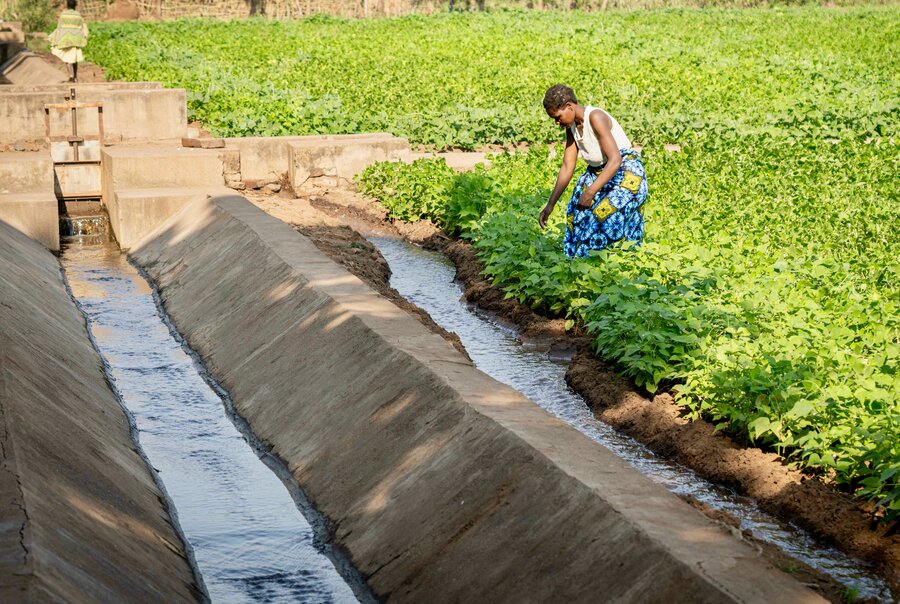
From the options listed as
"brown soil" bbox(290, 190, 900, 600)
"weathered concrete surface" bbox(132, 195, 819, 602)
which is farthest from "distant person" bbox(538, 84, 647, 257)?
"weathered concrete surface" bbox(132, 195, 819, 602)

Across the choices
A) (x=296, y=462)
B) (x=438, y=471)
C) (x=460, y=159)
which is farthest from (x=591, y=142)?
(x=460, y=159)

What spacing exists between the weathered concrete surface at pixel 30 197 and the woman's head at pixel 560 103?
6.81 metres

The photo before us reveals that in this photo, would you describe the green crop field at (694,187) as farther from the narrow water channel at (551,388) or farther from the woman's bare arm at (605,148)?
the woman's bare arm at (605,148)

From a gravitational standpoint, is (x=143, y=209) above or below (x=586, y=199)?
below

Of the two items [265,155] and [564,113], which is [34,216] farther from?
[564,113]

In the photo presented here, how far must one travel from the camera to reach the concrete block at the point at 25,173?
13805 millimetres

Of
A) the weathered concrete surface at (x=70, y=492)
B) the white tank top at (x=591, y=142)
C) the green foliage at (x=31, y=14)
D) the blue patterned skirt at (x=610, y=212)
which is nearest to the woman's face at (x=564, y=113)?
the white tank top at (x=591, y=142)

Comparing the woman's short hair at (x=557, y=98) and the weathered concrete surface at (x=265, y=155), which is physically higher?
the woman's short hair at (x=557, y=98)

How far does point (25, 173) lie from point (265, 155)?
3114 mm

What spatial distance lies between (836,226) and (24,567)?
324 inches

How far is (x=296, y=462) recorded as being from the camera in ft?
22.9

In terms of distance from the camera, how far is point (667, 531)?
15.0 ft

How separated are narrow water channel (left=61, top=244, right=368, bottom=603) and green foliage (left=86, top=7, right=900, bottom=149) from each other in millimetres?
7795

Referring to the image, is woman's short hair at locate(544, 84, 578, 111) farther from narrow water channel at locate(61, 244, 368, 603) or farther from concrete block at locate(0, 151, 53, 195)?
concrete block at locate(0, 151, 53, 195)
